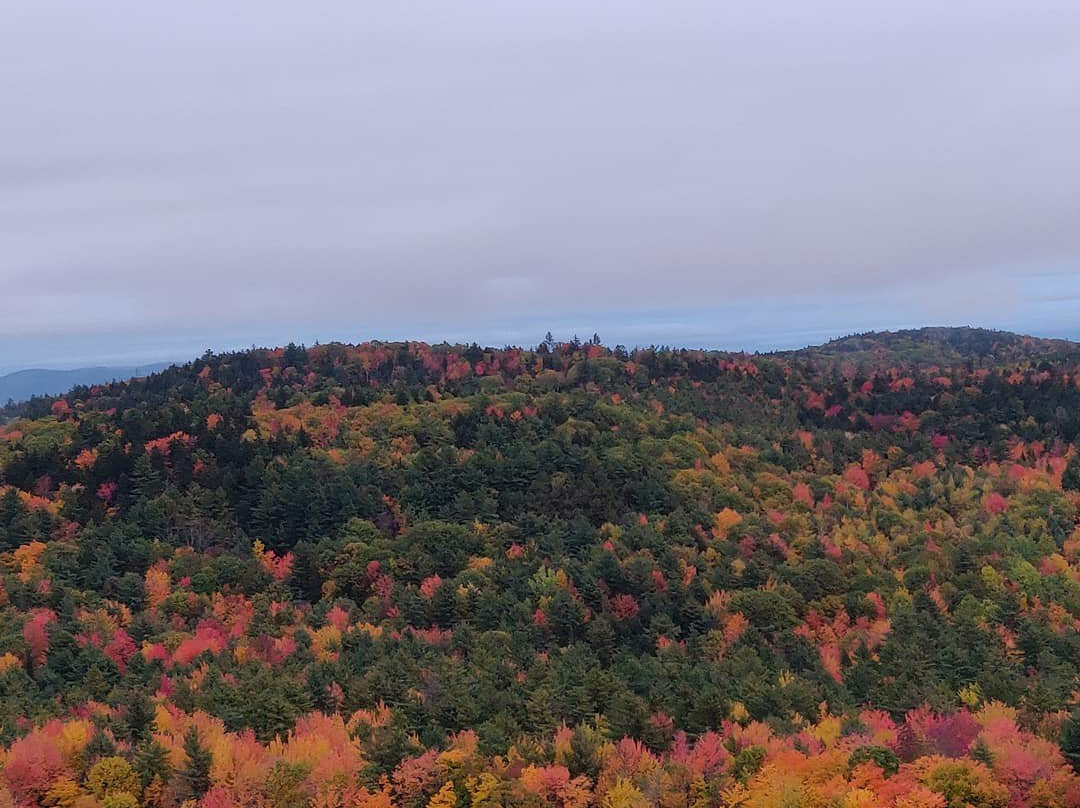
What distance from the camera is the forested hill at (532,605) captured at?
51.0 meters

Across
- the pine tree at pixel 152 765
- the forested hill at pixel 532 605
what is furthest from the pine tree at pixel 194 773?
the pine tree at pixel 152 765

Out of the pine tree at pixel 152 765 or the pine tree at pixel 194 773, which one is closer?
the pine tree at pixel 194 773

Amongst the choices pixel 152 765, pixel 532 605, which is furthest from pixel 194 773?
pixel 532 605

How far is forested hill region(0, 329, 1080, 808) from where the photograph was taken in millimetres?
51031

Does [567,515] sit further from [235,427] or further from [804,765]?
[804,765]

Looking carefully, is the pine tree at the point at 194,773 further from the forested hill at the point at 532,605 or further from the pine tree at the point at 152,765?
the pine tree at the point at 152,765

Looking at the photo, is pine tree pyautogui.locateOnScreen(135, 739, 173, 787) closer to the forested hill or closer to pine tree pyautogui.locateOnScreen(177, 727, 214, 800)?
the forested hill

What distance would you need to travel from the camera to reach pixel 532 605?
96000 millimetres

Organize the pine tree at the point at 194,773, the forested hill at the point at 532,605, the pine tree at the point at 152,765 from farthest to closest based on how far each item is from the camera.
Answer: the forested hill at the point at 532,605
the pine tree at the point at 152,765
the pine tree at the point at 194,773

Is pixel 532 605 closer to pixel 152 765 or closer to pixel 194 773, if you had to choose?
pixel 194 773

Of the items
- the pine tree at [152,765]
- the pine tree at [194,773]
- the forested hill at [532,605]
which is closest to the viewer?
the pine tree at [194,773]

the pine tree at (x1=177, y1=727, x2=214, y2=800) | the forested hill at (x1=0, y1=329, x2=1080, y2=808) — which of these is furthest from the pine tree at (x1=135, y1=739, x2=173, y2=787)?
the pine tree at (x1=177, y1=727, x2=214, y2=800)

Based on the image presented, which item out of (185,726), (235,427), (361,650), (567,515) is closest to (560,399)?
(567,515)

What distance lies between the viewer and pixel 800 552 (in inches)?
4328
